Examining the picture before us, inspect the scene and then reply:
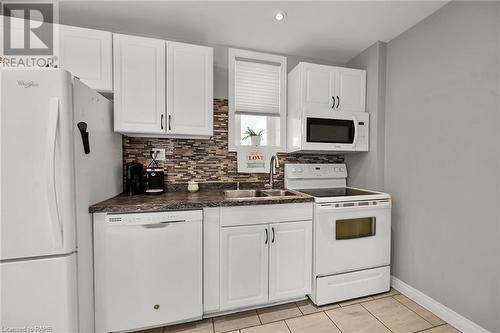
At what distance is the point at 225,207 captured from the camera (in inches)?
65.1

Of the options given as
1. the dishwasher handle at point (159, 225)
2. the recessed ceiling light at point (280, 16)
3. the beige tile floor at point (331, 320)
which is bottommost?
the beige tile floor at point (331, 320)

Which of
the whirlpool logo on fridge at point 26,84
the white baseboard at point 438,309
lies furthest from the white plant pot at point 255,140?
the white baseboard at point 438,309

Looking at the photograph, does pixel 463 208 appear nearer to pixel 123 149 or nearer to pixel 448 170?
pixel 448 170

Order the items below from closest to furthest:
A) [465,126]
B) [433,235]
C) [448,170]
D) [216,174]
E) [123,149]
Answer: [465,126] → [448,170] → [433,235] → [123,149] → [216,174]

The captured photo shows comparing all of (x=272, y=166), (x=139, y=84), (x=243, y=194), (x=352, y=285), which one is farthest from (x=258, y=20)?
(x=352, y=285)

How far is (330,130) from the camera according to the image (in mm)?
2225

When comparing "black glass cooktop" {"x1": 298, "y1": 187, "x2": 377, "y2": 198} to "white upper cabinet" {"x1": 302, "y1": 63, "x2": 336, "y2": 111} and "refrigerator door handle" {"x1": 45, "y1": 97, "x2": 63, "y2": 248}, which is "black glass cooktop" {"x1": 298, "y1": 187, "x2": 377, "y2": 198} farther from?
"refrigerator door handle" {"x1": 45, "y1": 97, "x2": 63, "y2": 248}

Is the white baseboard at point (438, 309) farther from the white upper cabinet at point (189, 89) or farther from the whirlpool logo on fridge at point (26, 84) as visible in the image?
the whirlpool logo on fridge at point (26, 84)

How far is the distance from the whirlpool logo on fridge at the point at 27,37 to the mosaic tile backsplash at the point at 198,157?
82cm

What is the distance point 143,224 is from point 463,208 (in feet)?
7.48

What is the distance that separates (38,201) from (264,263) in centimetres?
149

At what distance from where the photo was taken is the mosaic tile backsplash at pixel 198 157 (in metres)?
2.15

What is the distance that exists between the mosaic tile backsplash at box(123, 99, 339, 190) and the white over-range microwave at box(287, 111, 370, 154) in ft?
1.95

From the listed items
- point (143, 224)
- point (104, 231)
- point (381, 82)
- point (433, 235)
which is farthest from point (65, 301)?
point (381, 82)
